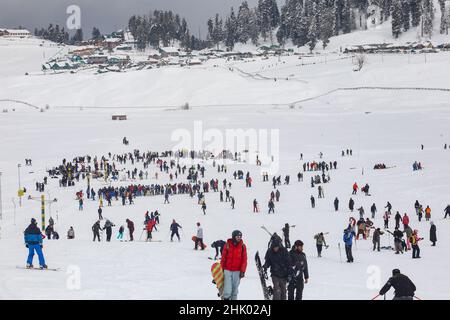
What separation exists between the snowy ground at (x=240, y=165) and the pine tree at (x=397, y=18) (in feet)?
65.9

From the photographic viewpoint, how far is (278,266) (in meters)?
7.71

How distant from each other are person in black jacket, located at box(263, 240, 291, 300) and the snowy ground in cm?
130

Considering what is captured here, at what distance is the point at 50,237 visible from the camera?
16.9 m

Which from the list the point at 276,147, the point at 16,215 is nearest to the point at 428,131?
the point at 276,147

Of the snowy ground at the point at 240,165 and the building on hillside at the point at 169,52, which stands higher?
the building on hillside at the point at 169,52

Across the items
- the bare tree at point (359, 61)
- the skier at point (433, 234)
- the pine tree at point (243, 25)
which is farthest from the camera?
the pine tree at point (243, 25)

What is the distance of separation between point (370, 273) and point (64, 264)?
17.9ft

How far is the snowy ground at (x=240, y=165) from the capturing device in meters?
10.8

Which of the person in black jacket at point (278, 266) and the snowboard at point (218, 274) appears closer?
the snowboard at point (218, 274)

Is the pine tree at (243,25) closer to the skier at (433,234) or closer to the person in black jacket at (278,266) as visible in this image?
the skier at (433,234)

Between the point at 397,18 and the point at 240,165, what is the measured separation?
Answer: 7205 centimetres

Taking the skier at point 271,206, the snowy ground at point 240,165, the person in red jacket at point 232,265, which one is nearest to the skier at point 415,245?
the snowy ground at point 240,165

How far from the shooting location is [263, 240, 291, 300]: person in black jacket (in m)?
7.72
